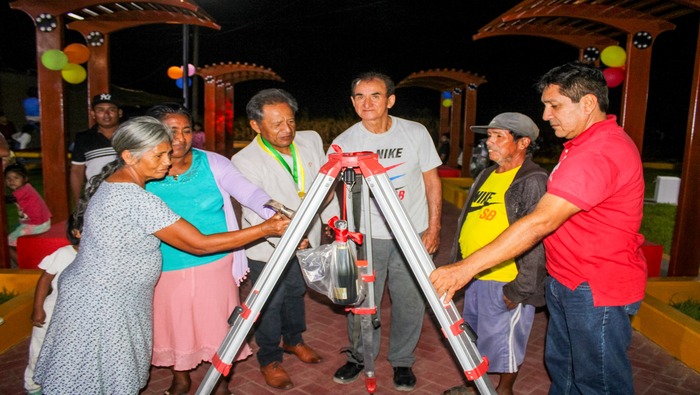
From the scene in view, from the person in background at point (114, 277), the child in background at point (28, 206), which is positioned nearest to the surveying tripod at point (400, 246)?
the person in background at point (114, 277)

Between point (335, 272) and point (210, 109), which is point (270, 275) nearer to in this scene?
point (335, 272)

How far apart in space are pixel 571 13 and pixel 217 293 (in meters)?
5.47

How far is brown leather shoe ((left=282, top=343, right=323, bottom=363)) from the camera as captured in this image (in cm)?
412

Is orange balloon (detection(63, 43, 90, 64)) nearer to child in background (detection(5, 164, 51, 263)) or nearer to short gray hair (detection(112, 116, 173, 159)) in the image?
child in background (detection(5, 164, 51, 263))

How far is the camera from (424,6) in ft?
103

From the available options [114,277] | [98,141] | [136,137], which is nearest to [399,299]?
[114,277]

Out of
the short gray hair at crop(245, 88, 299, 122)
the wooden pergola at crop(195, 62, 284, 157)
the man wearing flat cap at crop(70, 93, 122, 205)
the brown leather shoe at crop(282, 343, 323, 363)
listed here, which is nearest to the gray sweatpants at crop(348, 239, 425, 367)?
the brown leather shoe at crop(282, 343, 323, 363)

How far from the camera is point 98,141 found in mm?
5457

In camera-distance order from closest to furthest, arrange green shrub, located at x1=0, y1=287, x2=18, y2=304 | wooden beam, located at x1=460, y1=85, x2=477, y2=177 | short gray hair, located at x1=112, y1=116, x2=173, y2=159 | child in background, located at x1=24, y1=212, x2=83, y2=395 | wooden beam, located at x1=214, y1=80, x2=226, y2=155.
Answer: short gray hair, located at x1=112, y1=116, x2=173, y2=159, child in background, located at x1=24, y1=212, x2=83, y2=395, green shrub, located at x1=0, y1=287, x2=18, y2=304, wooden beam, located at x1=460, y1=85, x2=477, y2=177, wooden beam, located at x1=214, y1=80, x2=226, y2=155

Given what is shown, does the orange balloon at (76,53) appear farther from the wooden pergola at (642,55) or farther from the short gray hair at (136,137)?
the wooden pergola at (642,55)

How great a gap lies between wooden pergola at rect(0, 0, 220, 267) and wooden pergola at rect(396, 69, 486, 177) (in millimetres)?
8246

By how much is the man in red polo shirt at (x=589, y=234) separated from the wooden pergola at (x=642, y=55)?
376 cm

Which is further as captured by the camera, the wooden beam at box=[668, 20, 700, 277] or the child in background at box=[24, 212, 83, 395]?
the wooden beam at box=[668, 20, 700, 277]

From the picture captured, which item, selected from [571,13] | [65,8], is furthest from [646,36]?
[65,8]
